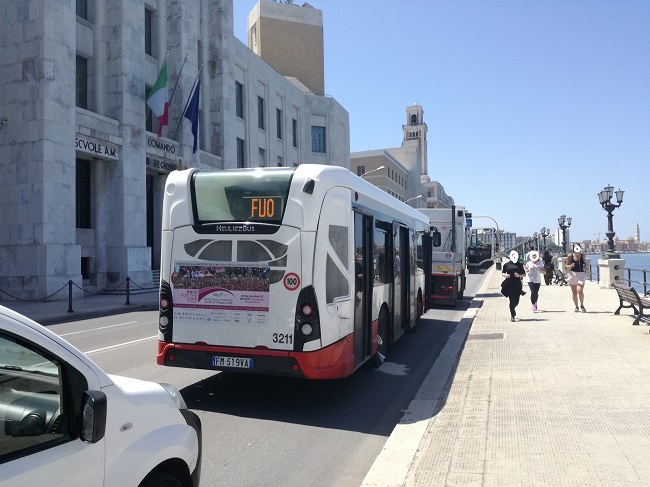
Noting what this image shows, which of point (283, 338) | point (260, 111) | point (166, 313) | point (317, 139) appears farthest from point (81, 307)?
point (317, 139)

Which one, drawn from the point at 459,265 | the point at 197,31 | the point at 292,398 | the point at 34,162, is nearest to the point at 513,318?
the point at 459,265

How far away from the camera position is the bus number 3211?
6414 millimetres

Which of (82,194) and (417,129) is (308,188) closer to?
(82,194)

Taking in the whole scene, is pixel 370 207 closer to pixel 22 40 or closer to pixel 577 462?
pixel 577 462

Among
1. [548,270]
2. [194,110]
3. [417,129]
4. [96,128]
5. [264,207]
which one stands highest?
[417,129]

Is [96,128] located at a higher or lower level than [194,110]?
lower

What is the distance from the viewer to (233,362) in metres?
6.57

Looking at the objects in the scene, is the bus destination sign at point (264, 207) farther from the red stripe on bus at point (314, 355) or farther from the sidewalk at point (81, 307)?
the sidewalk at point (81, 307)

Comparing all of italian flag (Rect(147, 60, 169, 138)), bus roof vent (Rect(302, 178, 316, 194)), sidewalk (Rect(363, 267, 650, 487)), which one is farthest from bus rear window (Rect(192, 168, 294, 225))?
italian flag (Rect(147, 60, 169, 138))

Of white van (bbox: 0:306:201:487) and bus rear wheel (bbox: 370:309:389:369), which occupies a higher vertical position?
white van (bbox: 0:306:201:487)

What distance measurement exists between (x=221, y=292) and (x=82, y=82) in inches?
981

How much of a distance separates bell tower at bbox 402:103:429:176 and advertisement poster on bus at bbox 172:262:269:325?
15821cm

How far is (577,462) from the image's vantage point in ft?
15.0

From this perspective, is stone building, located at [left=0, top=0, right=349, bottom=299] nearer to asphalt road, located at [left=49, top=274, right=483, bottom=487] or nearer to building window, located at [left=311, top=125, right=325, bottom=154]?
asphalt road, located at [left=49, top=274, right=483, bottom=487]
